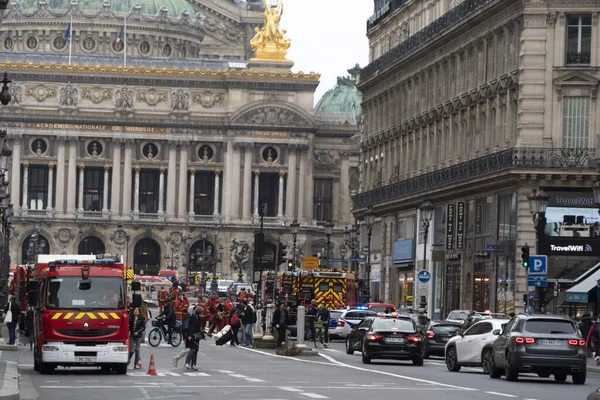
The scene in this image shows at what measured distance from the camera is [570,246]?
7662 cm

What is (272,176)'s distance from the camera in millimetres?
186625

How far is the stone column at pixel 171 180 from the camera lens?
602 ft

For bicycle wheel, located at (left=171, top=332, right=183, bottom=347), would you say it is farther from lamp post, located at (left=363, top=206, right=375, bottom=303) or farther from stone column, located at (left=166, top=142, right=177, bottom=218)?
stone column, located at (left=166, top=142, right=177, bottom=218)

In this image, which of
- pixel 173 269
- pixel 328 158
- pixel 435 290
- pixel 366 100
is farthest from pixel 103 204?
pixel 435 290

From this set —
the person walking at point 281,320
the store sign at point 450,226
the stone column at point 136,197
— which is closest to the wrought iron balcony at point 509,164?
the store sign at point 450,226

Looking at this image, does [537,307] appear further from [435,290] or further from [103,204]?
[103,204]

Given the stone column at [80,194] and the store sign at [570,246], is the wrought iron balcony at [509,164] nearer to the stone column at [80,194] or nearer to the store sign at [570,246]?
the store sign at [570,246]

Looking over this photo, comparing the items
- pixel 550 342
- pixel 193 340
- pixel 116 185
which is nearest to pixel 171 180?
pixel 116 185

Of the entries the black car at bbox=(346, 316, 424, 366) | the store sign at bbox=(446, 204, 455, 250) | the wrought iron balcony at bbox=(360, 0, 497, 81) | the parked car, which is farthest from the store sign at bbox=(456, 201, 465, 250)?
the parked car

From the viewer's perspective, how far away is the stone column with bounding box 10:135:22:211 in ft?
591

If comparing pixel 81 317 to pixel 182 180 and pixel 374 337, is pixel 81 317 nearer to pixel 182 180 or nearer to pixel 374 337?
pixel 374 337

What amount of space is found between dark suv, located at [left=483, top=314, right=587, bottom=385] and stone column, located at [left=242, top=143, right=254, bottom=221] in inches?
5377

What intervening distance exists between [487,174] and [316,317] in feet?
33.6

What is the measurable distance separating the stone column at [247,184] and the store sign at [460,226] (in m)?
96.7
